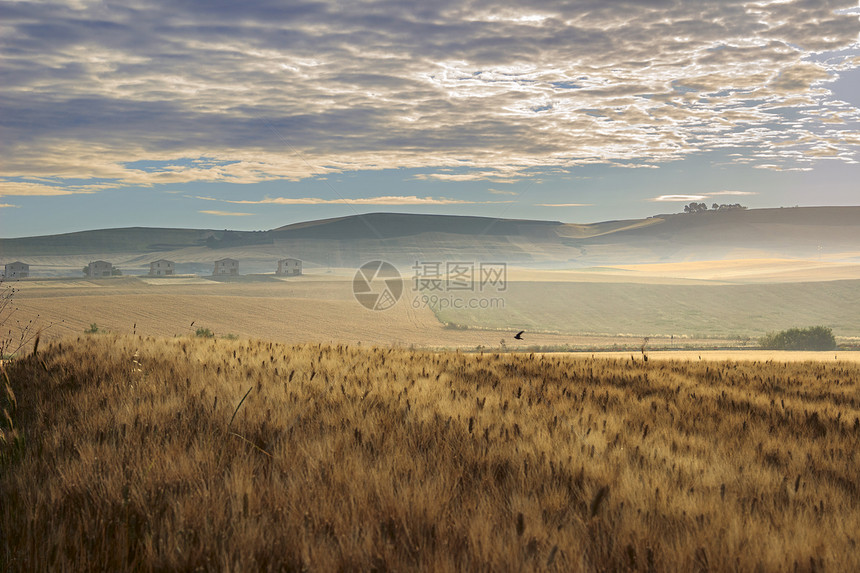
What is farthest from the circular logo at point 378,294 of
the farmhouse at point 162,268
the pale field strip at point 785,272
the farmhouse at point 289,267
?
the pale field strip at point 785,272

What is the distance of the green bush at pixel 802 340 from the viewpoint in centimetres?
6256

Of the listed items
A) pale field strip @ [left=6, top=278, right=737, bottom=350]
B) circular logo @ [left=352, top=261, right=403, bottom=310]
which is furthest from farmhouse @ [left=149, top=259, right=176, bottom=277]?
circular logo @ [left=352, top=261, right=403, bottom=310]

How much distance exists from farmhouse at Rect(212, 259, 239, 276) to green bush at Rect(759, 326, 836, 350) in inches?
5612

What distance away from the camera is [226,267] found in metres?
173

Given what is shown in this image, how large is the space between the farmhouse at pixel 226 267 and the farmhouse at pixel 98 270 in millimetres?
27944

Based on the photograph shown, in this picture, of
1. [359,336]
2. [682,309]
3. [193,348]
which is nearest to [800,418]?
[193,348]

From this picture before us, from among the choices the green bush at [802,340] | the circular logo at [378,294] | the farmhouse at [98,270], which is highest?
the farmhouse at [98,270]

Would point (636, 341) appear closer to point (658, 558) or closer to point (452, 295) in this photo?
point (452, 295)

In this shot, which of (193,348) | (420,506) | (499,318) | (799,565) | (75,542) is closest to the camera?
(799,565)

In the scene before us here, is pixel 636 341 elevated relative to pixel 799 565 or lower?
lower

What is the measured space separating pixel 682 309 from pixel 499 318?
1524 inches

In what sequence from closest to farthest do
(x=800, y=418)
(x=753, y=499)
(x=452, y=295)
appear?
(x=753, y=499)
(x=800, y=418)
(x=452, y=295)

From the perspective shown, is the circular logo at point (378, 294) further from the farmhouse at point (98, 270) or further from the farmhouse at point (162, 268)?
the farmhouse at point (98, 270)

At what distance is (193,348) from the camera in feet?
35.0
